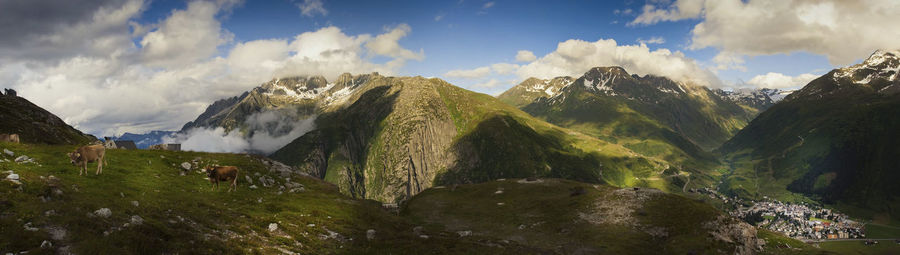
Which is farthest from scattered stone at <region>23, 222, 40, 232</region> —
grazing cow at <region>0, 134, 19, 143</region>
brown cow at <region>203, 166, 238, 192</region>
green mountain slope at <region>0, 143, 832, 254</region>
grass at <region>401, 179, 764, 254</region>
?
grass at <region>401, 179, 764, 254</region>

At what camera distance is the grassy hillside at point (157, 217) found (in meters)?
20.4

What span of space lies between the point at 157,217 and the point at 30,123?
115 metres

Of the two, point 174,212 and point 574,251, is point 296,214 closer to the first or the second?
point 174,212

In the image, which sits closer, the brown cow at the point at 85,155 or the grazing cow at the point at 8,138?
the brown cow at the point at 85,155

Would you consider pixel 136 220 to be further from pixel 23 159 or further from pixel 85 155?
pixel 23 159

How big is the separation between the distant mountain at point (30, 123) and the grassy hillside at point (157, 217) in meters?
62.4

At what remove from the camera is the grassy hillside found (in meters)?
20.4

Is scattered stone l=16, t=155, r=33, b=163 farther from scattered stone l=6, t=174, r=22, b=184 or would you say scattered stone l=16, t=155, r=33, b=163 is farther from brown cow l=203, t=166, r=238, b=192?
brown cow l=203, t=166, r=238, b=192

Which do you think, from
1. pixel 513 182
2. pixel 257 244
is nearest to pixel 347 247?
pixel 257 244

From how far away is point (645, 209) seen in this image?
77688 mm

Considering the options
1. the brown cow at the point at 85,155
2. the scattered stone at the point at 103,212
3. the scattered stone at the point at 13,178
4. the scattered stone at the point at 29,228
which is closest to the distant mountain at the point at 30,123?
the brown cow at the point at 85,155

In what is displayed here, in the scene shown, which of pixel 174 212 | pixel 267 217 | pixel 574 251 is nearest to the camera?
pixel 174 212

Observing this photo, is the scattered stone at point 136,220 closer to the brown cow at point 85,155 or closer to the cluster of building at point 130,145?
the brown cow at point 85,155

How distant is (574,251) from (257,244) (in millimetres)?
46832
